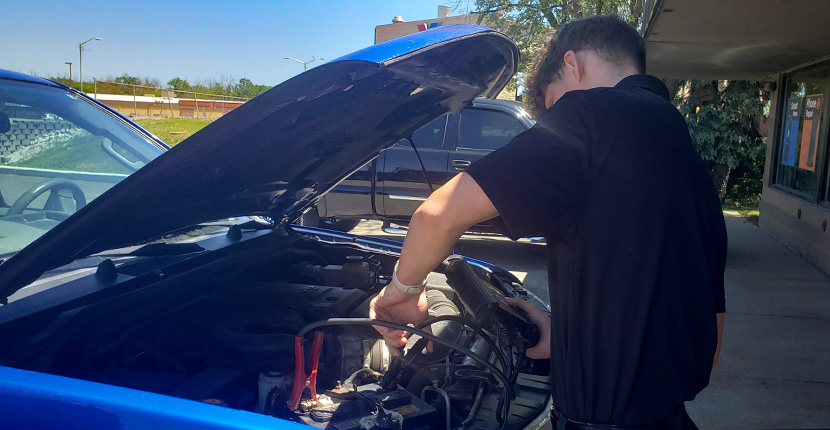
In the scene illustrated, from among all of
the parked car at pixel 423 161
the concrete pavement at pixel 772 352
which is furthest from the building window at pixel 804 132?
the parked car at pixel 423 161

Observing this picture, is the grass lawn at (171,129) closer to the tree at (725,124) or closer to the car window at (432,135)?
the car window at (432,135)

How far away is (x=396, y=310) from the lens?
172 centimetres

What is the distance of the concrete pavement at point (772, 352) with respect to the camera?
376cm

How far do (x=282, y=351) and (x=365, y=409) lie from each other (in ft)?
1.19

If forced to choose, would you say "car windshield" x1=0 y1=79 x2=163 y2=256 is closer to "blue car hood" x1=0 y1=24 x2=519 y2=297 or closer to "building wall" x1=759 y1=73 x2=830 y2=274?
"blue car hood" x1=0 y1=24 x2=519 y2=297

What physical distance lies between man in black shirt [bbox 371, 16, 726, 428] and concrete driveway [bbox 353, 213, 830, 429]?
267 cm

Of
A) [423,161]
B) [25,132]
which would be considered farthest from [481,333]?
[423,161]

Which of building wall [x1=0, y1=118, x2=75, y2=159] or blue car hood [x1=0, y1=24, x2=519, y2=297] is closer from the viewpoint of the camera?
blue car hood [x1=0, y1=24, x2=519, y2=297]

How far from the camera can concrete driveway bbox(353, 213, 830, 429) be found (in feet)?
12.5

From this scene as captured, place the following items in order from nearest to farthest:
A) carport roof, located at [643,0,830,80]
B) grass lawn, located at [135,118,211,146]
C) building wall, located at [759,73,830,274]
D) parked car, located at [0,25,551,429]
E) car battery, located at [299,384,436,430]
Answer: parked car, located at [0,25,551,429] < car battery, located at [299,384,436,430] < carport roof, located at [643,0,830,80] < building wall, located at [759,73,830,274] < grass lawn, located at [135,118,211,146]

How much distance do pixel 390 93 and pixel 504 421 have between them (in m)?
1.08

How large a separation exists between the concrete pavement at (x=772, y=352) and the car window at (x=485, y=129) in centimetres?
306

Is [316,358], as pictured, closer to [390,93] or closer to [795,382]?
[390,93]

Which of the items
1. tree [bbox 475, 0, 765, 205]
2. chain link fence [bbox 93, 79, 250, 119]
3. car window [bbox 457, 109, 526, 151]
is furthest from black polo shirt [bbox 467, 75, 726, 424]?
chain link fence [bbox 93, 79, 250, 119]
